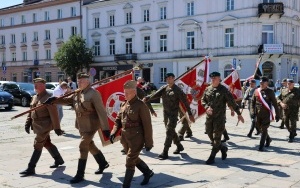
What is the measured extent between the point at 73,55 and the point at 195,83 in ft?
128

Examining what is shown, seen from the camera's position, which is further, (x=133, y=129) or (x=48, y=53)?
(x=48, y=53)

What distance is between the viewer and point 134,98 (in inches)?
253

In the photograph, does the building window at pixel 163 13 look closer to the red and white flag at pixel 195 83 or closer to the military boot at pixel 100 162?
the red and white flag at pixel 195 83

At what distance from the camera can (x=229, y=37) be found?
4075cm

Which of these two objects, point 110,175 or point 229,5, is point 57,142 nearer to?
point 110,175

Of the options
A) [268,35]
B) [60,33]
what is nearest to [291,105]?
[268,35]

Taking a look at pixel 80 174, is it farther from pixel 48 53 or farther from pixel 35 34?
pixel 35 34

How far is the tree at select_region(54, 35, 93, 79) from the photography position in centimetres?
4869

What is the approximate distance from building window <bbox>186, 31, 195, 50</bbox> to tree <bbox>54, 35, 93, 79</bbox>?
44.8 ft

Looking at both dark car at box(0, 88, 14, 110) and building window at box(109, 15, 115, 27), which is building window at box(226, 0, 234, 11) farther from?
dark car at box(0, 88, 14, 110)

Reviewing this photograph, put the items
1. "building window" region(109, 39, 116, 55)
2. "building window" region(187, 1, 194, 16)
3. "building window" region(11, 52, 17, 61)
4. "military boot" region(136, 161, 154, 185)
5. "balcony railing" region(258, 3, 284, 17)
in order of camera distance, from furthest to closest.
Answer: "building window" region(11, 52, 17, 61) → "building window" region(109, 39, 116, 55) → "building window" region(187, 1, 194, 16) → "balcony railing" region(258, 3, 284, 17) → "military boot" region(136, 161, 154, 185)

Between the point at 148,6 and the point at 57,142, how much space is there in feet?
122

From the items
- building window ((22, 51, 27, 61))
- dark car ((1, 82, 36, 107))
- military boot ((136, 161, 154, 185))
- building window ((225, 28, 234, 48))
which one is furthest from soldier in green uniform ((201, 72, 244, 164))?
building window ((22, 51, 27, 61))

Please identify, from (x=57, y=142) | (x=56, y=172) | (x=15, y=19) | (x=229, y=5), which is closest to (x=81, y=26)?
(x=15, y=19)
